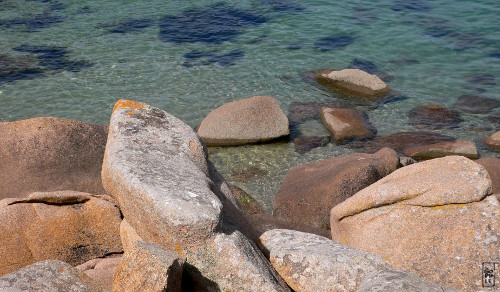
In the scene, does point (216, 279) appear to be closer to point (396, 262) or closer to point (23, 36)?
point (396, 262)

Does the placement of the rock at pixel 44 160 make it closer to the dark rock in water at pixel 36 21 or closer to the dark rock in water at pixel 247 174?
the dark rock in water at pixel 247 174

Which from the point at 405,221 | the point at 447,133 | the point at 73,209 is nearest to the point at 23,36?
the point at 447,133

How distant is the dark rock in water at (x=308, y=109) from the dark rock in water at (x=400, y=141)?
5.92 feet

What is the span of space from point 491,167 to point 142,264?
28.7 ft

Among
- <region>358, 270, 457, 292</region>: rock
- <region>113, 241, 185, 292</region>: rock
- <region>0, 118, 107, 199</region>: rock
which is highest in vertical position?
<region>113, 241, 185, 292</region>: rock

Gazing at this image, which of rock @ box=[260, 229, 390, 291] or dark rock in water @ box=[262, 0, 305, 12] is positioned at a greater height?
rock @ box=[260, 229, 390, 291]

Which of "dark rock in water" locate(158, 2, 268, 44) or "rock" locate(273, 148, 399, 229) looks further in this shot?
"dark rock in water" locate(158, 2, 268, 44)

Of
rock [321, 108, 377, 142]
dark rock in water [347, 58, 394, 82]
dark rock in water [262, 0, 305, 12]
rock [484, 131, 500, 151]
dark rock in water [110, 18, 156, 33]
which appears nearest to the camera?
rock [484, 131, 500, 151]

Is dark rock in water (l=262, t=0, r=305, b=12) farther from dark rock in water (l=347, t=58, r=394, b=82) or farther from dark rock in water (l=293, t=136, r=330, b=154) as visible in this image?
dark rock in water (l=293, t=136, r=330, b=154)

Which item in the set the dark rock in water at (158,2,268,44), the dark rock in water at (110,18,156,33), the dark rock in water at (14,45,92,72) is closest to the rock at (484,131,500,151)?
the dark rock in water at (158,2,268,44)

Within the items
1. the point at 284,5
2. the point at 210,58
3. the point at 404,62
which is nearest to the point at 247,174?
the point at 210,58

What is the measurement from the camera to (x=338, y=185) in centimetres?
1116

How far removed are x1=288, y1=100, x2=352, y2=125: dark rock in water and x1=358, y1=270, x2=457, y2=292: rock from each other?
10977 mm

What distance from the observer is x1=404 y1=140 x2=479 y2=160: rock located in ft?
47.3
